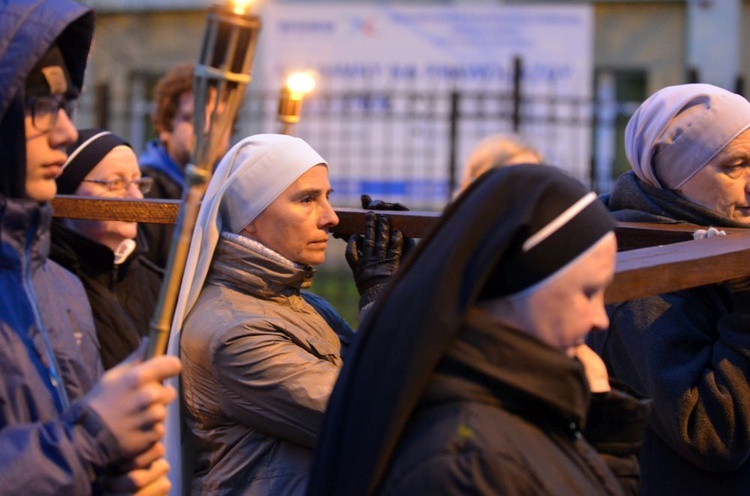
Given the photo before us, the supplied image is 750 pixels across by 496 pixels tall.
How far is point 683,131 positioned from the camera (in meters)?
3.21

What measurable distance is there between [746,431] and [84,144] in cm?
267

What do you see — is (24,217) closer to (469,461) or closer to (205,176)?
(205,176)

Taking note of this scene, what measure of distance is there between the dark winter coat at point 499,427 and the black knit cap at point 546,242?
75 mm

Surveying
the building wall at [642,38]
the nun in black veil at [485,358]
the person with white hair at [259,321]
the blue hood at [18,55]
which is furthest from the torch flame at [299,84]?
the building wall at [642,38]

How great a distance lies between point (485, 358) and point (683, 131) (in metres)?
1.62

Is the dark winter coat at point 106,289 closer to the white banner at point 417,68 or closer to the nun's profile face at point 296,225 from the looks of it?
the nun's profile face at point 296,225

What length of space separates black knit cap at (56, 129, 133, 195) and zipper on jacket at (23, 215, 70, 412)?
2169 millimetres

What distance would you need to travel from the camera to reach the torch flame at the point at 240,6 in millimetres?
1781

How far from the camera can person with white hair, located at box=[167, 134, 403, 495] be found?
2.86 meters

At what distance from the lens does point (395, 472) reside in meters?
1.80

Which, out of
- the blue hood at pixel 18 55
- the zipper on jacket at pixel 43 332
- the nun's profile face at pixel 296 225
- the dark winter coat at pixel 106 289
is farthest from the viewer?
the dark winter coat at pixel 106 289

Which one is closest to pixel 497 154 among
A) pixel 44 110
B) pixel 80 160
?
pixel 80 160

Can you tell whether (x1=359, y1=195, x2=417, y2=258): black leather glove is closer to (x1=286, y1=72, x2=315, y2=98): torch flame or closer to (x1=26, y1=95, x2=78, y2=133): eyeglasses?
(x1=286, y1=72, x2=315, y2=98): torch flame

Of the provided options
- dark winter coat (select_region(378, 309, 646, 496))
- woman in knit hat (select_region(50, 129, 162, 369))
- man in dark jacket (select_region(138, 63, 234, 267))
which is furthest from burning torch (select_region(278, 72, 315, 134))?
dark winter coat (select_region(378, 309, 646, 496))
